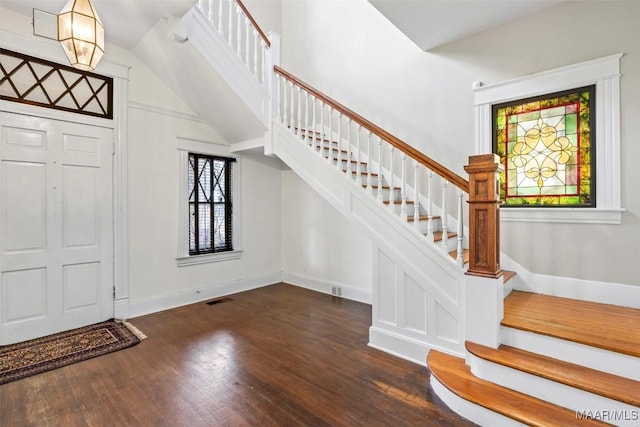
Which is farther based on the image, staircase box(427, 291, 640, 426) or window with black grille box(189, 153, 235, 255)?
window with black grille box(189, 153, 235, 255)

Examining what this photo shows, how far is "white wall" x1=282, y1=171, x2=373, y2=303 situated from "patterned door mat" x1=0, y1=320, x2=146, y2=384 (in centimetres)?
261

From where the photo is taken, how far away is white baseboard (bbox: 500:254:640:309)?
2570mm

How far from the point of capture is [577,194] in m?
2.79

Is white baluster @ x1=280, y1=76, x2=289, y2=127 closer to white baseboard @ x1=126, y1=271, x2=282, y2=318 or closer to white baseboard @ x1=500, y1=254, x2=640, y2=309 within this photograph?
white baseboard @ x1=126, y1=271, x2=282, y2=318

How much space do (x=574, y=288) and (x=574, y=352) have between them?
1.10 metres

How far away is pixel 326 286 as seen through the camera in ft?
15.8

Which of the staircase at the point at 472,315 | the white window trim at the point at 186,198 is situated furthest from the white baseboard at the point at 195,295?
the staircase at the point at 472,315

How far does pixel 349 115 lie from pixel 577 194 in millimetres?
2281

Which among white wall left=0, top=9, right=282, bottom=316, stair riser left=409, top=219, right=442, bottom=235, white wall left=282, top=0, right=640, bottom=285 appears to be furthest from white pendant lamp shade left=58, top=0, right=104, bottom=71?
white wall left=282, top=0, right=640, bottom=285

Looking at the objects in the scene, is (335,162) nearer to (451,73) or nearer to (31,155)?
(451,73)

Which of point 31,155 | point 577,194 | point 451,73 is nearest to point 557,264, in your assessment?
point 577,194

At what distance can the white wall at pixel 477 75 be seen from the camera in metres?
2.55

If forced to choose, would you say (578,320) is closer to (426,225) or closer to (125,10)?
(426,225)

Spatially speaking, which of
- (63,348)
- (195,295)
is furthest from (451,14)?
(63,348)
